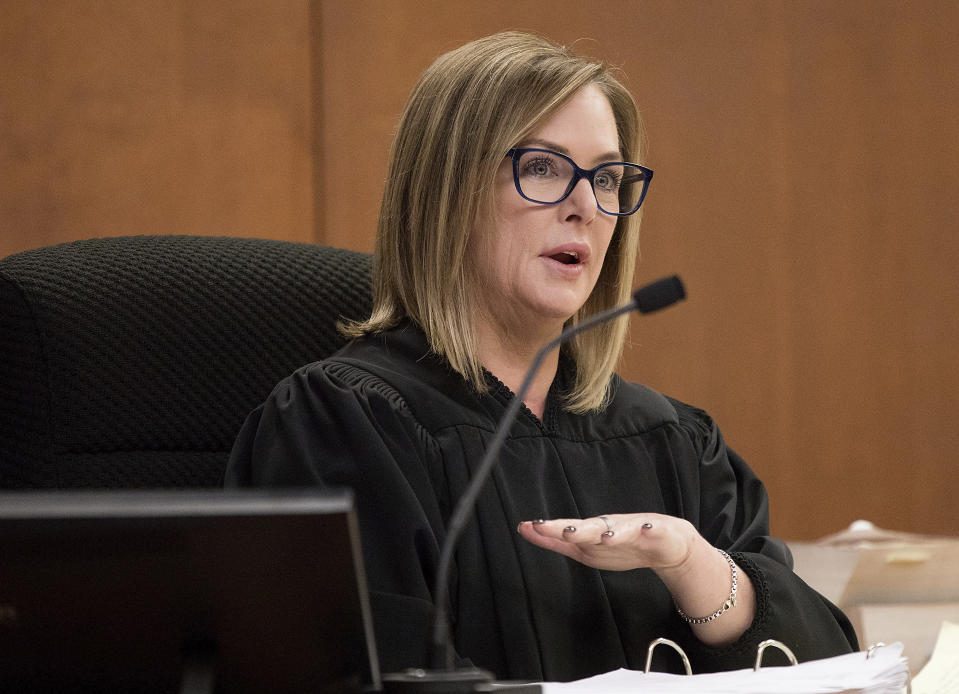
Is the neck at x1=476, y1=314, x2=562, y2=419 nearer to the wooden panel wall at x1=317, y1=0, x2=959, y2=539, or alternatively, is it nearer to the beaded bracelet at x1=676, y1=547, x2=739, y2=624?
the beaded bracelet at x1=676, y1=547, x2=739, y2=624

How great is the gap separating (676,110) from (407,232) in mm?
1545

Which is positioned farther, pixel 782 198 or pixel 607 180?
pixel 782 198

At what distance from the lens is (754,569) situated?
1.31m

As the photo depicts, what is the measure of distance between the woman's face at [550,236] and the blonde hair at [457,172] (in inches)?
0.8

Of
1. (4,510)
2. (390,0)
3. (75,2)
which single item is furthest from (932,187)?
(4,510)

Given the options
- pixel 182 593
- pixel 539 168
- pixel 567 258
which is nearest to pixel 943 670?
pixel 567 258

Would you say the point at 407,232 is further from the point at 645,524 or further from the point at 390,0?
the point at 390,0

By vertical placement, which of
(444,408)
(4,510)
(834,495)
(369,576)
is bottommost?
(834,495)

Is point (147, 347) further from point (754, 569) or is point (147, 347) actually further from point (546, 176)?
point (754, 569)

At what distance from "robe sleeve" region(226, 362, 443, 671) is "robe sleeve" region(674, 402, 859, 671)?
354 mm

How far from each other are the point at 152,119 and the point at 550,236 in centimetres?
122

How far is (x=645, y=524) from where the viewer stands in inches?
44.4

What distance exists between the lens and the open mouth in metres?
1.46

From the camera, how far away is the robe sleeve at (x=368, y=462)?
1229 mm
